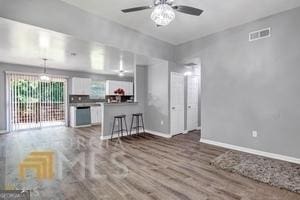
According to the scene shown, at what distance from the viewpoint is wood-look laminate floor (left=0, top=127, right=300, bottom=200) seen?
215 cm

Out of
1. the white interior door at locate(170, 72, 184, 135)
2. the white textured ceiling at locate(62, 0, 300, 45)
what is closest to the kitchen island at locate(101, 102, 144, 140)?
the white interior door at locate(170, 72, 184, 135)

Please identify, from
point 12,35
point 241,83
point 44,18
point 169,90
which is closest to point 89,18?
point 44,18

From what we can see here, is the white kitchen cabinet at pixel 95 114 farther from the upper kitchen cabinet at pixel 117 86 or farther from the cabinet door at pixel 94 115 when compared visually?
the upper kitchen cabinet at pixel 117 86

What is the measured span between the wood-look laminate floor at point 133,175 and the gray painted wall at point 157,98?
123 centimetres

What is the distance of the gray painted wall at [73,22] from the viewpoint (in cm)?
258

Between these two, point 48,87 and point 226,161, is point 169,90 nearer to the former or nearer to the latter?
point 226,161

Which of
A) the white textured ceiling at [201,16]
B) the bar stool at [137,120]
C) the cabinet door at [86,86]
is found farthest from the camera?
the cabinet door at [86,86]

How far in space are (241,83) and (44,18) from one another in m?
4.41

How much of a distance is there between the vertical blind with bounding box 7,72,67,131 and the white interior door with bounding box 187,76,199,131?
18.6 ft

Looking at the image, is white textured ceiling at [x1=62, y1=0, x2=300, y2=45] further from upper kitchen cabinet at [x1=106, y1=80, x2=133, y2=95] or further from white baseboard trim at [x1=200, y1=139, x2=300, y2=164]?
upper kitchen cabinet at [x1=106, y1=80, x2=133, y2=95]

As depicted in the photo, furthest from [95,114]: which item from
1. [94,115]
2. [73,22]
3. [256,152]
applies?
[256,152]

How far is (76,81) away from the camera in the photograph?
7.52 m

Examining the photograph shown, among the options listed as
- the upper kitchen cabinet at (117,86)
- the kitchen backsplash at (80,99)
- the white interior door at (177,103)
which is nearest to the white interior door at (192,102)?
the white interior door at (177,103)

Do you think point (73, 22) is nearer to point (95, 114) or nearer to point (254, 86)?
point (254, 86)
